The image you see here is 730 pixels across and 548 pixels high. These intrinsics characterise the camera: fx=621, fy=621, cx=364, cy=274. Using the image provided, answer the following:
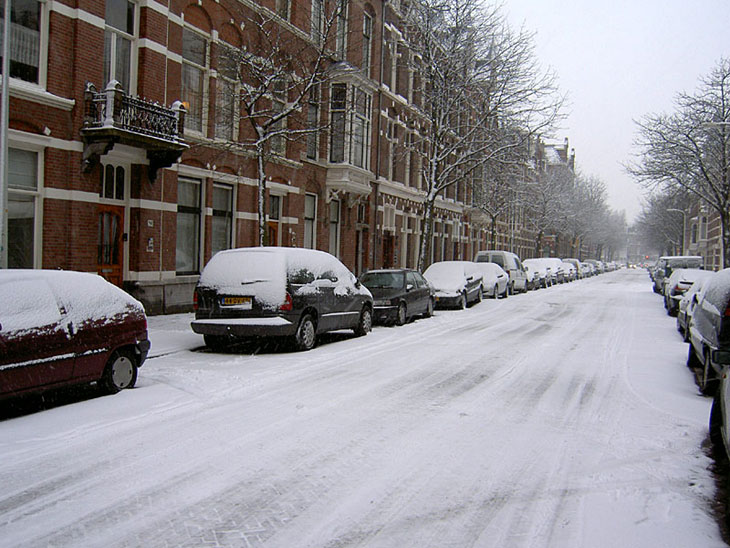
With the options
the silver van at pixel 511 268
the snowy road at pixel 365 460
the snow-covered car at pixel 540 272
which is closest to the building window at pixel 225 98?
the snowy road at pixel 365 460

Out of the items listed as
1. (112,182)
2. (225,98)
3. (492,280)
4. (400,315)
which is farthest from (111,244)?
(492,280)

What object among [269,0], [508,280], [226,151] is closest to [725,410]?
[226,151]

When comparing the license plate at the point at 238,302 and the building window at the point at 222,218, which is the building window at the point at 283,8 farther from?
the license plate at the point at 238,302

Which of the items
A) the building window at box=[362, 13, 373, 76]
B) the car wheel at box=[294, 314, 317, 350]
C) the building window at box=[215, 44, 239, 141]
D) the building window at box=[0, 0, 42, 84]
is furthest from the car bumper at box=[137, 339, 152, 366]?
the building window at box=[362, 13, 373, 76]

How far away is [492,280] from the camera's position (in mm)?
26953

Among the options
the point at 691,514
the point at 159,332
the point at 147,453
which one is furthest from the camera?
the point at 159,332

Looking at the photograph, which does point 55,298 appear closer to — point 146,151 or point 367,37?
point 146,151

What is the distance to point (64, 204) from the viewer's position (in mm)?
13297

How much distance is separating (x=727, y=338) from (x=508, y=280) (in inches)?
896

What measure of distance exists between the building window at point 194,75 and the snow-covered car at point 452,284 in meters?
9.37

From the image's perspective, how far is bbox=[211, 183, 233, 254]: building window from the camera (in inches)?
723

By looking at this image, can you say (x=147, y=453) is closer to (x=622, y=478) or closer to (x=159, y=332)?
(x=622, y=478)

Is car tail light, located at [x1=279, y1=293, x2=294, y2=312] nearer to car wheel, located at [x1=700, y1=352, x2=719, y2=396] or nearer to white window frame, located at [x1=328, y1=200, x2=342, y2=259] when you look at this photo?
car wheel, located at [x1=700, y1=352, x2=719, y2=396]

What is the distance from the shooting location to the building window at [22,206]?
12.3 meters
